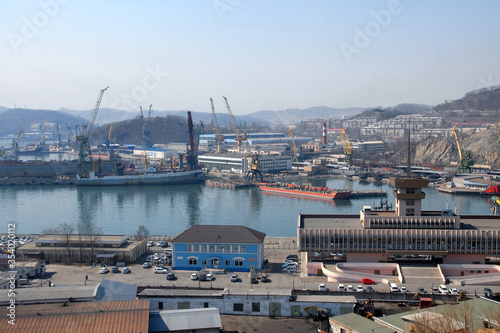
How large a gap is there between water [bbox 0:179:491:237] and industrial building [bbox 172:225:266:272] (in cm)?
379

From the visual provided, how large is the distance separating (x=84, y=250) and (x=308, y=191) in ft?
37.5

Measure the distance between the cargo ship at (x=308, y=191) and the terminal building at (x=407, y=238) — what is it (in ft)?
33.5

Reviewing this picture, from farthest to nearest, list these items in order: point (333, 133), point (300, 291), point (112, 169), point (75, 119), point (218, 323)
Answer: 1. point (75, 119)
2. point (333, 133)
3. point (112, 169)
4. point (300, 291)
5. point (218, 323)

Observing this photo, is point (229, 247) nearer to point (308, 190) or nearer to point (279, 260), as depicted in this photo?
point (279, 260)

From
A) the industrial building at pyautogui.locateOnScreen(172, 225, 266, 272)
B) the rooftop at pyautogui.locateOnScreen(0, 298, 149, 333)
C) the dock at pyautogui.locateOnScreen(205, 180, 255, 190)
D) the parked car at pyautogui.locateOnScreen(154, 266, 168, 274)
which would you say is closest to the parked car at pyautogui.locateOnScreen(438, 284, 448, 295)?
the industrial building at pyautogui.locateOnScreen(172, 225, 266, 272)

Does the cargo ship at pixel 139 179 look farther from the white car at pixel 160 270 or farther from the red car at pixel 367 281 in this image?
the red car at pixel 367 281

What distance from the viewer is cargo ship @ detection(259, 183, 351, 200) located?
1881 centimetres

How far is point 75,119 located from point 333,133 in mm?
42902

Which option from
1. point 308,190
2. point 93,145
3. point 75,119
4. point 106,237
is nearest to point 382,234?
point 106,237

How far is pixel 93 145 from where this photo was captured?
49.1m

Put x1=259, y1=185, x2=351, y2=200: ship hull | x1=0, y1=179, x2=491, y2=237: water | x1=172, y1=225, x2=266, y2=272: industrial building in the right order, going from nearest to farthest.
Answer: x1=172, y1=225, x2=266, y2=272: industrial building < x1=0, y1=179, x2=491, y2=237: water < x1=259, y1=185, x2=351, y2=200: ship hull

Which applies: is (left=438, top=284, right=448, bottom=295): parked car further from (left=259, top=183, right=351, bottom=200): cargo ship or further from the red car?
(left=259, top=183, right=351, bottom=200): cargo ship

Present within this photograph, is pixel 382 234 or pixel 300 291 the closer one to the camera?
pixel 300 291

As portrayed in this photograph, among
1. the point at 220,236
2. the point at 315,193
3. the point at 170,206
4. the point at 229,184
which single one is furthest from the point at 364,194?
the point at 220,236
